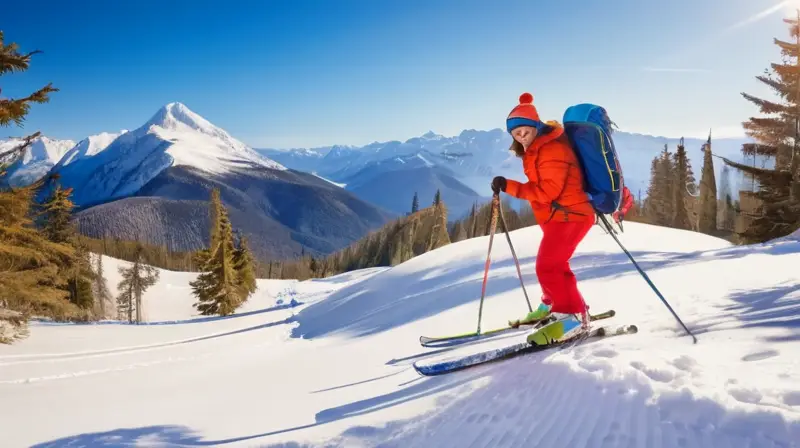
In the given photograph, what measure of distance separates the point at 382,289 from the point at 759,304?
1150 cm

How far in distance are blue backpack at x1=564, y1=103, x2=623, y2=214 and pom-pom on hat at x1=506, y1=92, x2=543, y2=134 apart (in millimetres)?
412

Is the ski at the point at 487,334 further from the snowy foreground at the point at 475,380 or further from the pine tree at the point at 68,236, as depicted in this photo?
the pine tree at the point at 68,236

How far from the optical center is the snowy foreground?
314cm

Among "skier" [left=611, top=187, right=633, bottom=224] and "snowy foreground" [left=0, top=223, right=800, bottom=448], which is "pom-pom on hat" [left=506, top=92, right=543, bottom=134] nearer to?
"skier" [left=611, top=187, right=633, bottom=224]

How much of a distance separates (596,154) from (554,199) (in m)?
0.66

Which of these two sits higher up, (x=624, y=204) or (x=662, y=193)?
(x=662, y=193)

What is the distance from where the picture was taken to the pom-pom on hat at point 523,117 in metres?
4.69

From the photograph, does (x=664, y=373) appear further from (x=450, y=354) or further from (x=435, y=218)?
(x=435, y=218)

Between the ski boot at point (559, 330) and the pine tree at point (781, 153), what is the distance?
65.3 feet

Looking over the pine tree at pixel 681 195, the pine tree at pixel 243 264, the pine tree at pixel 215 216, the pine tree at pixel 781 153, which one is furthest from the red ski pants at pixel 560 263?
the pine tree at pixel 681 195

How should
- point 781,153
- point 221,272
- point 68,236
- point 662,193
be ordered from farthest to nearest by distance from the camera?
point 662,193
point 221,272
point 68,236
point 781,153

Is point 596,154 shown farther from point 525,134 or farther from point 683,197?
point 683,197

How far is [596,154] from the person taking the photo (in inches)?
185

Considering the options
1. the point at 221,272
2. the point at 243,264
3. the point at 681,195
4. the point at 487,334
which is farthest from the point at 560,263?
the point at 681,195
